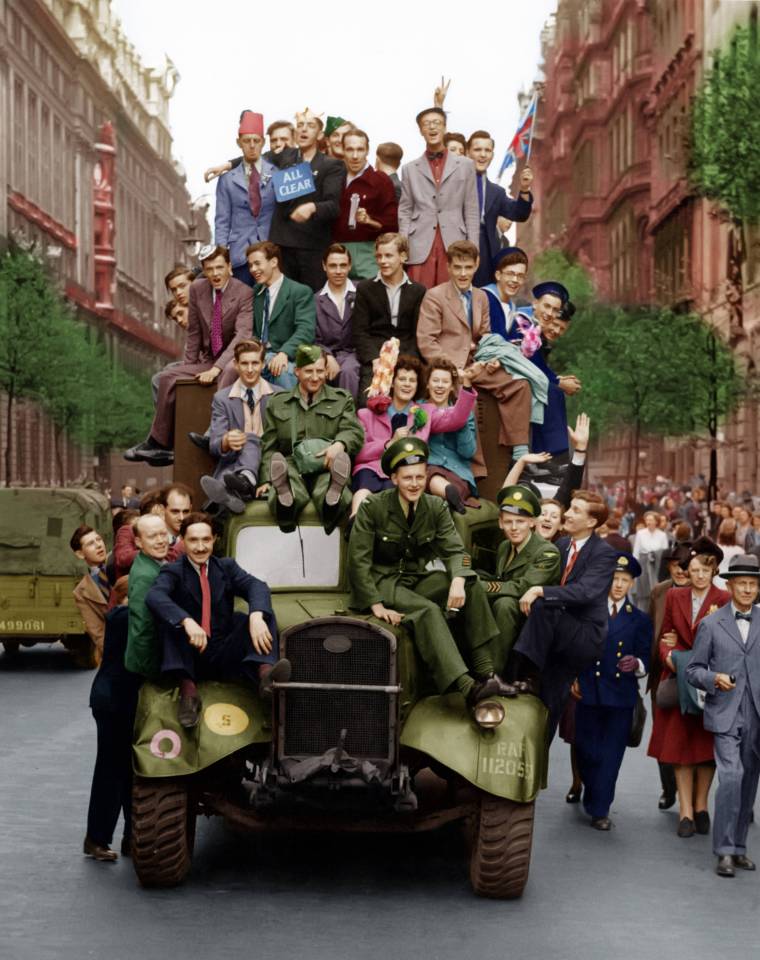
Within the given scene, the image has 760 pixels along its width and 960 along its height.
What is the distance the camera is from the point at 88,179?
97.9 m

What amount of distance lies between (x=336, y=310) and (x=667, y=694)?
3.96m

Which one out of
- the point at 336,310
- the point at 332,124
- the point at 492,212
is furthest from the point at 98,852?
the point at 332,124

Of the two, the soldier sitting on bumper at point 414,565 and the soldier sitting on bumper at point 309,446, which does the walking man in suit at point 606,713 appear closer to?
the soldier sitting on bumper at point 414,565

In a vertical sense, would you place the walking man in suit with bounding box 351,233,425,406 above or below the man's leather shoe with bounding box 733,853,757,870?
above

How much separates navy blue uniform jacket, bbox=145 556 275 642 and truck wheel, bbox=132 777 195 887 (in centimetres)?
83

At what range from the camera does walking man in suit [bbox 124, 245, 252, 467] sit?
1395 cm

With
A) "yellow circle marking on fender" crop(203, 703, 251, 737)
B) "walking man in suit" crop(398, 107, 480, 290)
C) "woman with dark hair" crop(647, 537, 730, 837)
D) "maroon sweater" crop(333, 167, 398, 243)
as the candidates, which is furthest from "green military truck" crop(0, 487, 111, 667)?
"yellow circle marking on fender" crop(203, 703, 251, 737)

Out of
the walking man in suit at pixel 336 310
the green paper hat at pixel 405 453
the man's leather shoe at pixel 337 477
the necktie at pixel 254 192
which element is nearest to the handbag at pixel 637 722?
the man's leather shoe at pixel 337 477

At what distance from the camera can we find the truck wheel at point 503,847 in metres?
9.76

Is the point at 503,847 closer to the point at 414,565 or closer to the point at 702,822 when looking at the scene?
the point at 414,565

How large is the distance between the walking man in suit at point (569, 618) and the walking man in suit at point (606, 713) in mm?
951

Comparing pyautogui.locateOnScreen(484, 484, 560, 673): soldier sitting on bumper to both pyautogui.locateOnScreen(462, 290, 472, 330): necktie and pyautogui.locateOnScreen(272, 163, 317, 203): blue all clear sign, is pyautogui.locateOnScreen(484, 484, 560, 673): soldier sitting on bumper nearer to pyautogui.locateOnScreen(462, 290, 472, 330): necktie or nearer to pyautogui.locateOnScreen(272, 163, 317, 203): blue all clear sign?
pyautogui.locateOnScreen(462, 290, 472, 330): necktie

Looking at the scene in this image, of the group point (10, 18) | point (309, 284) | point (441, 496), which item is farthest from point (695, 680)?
point (10, 18)

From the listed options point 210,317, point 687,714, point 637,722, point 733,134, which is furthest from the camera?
point 733,134
